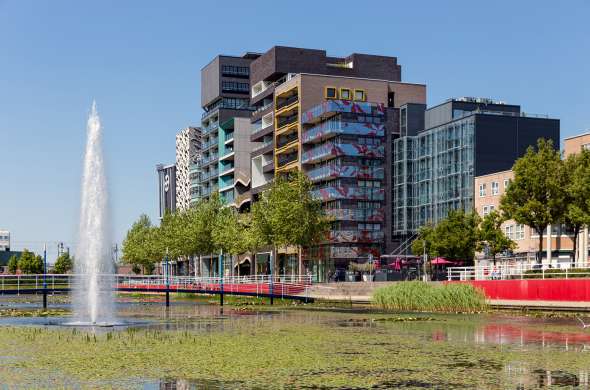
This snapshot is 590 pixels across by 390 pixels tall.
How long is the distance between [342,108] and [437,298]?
6548 cm

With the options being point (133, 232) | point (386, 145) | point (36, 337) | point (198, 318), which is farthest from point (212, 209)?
point (36, 337)

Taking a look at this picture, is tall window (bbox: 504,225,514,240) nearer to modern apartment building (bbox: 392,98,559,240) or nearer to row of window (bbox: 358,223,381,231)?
modern apartment building (bbox: 392,98,559,240)

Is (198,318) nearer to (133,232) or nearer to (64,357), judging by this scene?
(64,357)

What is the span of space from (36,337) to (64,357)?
925 centimetres

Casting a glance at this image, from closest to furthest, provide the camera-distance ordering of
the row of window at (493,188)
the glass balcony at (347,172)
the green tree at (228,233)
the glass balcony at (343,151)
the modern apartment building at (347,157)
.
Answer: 1. the row of window at (493,188)
2. the green tree at (228,233)
3. the glass balcony at (347,172)
4. the glass balcony at (343,151)
5. the modern apartment building at (347,157)

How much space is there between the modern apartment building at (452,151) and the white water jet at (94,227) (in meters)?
70.0

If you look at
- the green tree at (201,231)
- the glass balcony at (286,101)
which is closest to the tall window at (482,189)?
the glass balcony at (286,101)

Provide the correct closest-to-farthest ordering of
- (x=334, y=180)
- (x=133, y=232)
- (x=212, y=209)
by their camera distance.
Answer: (x=334, y=180)
(x=212, y=209)
(x=133, y=232)

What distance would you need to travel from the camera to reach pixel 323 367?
89.1 ft

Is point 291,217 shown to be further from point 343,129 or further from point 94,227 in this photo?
point 94,227

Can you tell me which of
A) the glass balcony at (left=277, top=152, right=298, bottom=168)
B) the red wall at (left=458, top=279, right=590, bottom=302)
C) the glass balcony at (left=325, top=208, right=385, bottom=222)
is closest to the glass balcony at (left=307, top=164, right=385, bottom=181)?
the glass balcony at (left=325, top=208, right=385, bottom=222)

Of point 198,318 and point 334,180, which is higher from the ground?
point 334,180

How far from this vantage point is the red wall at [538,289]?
61.6 m

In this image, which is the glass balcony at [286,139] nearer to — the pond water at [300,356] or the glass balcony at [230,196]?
the glass balcony at [230,196]
